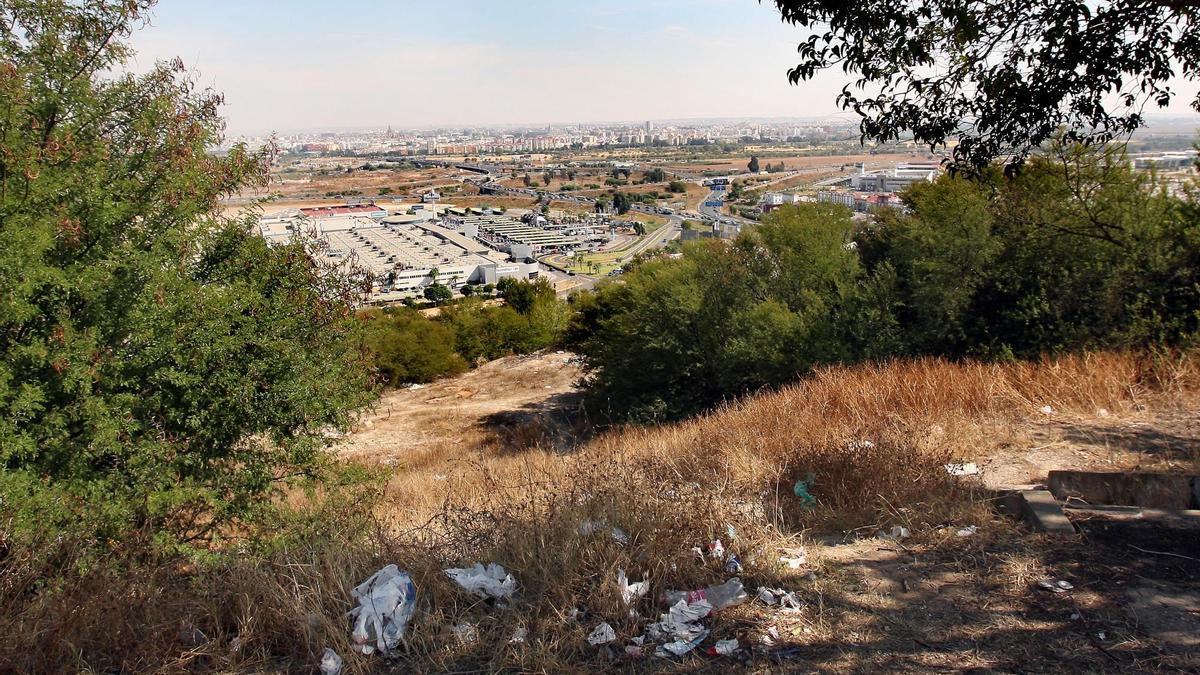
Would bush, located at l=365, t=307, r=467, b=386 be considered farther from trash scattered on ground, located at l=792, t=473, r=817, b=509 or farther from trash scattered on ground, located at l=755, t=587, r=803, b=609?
trash scattered on ground, located at l=755, t=587, r=803, b=609

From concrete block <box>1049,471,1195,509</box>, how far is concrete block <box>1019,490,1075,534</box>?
36cm

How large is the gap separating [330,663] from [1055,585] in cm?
281

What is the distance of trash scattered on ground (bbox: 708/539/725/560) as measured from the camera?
3021 millimetres

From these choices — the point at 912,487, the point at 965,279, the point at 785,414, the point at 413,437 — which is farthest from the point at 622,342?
the point at 912,487

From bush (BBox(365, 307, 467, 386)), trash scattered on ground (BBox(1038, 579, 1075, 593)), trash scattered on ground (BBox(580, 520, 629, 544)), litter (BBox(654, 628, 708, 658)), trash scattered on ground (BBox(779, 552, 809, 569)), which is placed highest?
trash scattered on ground (BBox(580, 520, 629, 544))

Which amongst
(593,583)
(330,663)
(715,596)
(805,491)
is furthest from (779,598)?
(330,663)

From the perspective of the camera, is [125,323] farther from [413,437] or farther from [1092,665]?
[413,437]

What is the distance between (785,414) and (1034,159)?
6.51 m

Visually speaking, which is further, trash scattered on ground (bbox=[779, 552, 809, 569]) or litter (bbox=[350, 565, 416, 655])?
trash scattered on ground (bbox=[779, 552, 809, 569])

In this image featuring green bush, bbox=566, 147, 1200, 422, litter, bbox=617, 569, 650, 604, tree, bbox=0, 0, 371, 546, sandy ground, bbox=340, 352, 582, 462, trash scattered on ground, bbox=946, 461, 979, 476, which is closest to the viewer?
litter, bbox=617, 569, 650, 604

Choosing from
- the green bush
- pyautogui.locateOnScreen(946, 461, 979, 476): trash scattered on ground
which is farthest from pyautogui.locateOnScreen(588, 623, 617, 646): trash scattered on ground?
the green bush

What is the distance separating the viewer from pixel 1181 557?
10.2 ft

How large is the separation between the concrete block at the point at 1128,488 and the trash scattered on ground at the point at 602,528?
2618mm

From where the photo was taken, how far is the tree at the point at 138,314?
565cm
